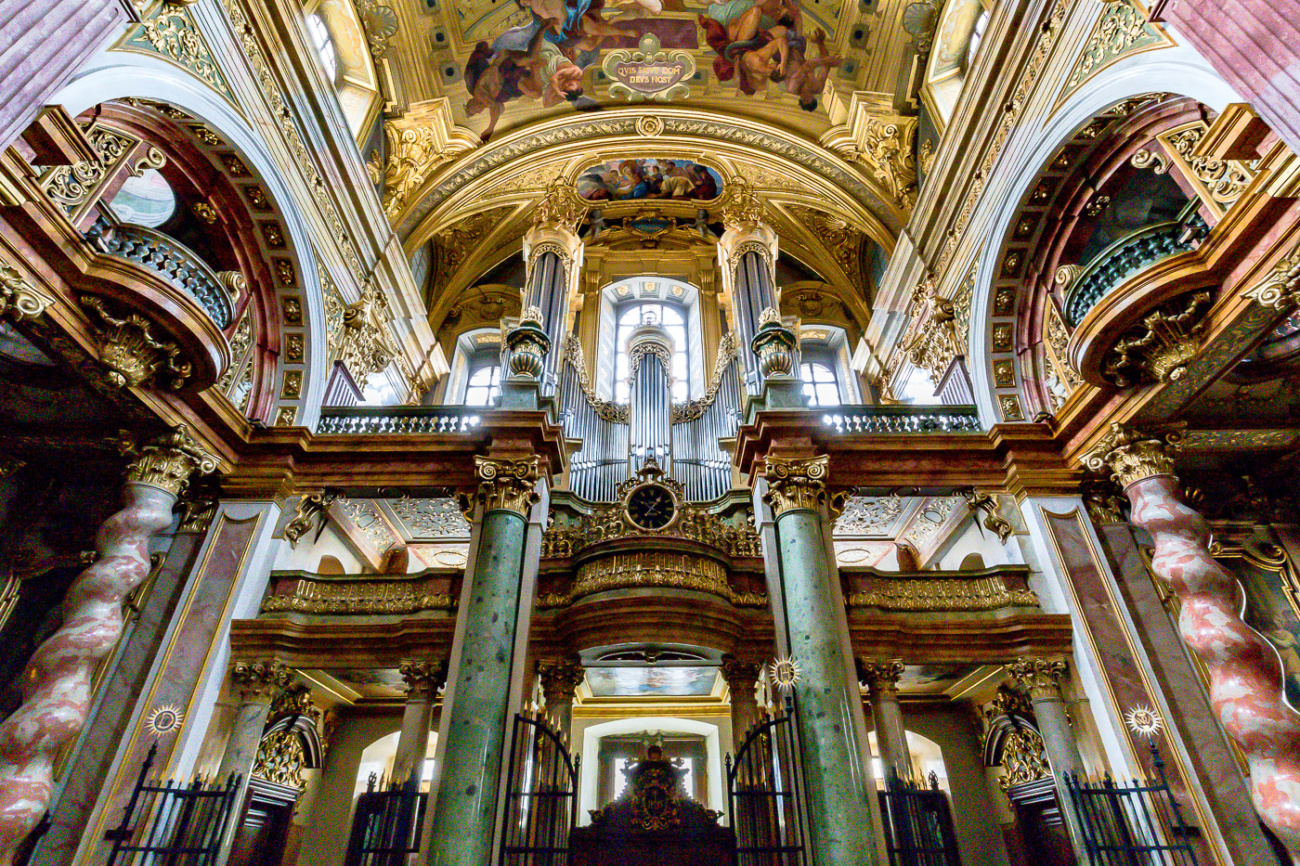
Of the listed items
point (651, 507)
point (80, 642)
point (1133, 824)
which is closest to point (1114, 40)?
point (651, 507)

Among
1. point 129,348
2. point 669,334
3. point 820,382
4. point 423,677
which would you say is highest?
point 669,334

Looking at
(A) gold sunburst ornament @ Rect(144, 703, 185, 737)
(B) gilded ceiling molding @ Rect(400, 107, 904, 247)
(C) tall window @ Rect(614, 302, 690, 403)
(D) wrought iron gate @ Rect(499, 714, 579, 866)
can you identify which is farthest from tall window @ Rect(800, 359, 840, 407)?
(A) gold sunburst ornament @ Rect(144, 703, 185, 737)

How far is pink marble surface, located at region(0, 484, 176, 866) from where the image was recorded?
18.9ft

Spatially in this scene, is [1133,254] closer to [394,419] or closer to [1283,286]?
[1283,286]

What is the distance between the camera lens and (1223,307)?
6.36 meters

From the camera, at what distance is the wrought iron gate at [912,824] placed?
19.8 feet

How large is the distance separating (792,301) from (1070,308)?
9.46 m

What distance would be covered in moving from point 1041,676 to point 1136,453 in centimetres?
273

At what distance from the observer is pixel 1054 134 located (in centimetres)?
848

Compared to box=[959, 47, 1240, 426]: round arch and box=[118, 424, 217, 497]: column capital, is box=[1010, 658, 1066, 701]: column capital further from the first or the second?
box=[118, 424, 217, 497]: column capital

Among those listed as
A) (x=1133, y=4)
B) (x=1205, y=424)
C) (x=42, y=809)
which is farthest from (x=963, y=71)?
(x=42, y=809)

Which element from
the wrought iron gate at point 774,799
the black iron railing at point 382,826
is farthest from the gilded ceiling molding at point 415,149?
the wrought iron gate at point 774,799

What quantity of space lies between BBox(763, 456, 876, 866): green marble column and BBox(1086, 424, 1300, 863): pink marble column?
128 inches

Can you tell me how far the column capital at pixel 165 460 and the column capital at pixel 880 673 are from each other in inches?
326
